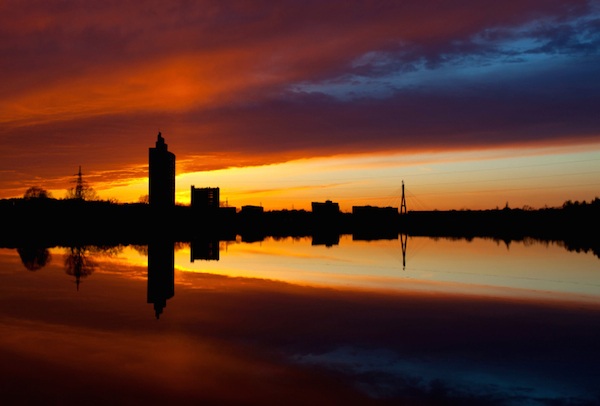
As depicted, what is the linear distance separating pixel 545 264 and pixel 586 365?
2794cm

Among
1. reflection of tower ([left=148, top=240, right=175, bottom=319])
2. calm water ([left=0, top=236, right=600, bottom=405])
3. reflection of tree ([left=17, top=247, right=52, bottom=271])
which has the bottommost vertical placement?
calm water ([left=0, top=236, right=600, bottom=405])

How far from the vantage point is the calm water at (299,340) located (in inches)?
450

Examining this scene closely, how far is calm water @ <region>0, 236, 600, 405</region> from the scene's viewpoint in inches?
450

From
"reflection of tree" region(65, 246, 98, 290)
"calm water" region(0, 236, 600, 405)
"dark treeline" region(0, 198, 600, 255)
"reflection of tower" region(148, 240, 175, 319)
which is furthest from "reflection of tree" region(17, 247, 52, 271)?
"dark treeline" region(0, 198, 600, 255)

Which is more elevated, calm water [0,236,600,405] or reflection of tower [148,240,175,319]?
reflection of tower [148,240,175,319]

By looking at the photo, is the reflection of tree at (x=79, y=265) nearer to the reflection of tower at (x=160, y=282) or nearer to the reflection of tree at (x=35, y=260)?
the reflection of tree at (x=35, y=260)

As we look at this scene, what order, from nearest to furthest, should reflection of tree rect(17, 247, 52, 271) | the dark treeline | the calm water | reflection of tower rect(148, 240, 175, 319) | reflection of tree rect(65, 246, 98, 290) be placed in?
the calm water < reflection of tower rect(148, 240, 175, 319) < reflection of tree rect(65, 246, 98, 290) < reflection of tree rect(17, 247, 52, 271) < the dark treeline

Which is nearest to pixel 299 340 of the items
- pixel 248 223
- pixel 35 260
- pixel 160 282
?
pixel 160 282

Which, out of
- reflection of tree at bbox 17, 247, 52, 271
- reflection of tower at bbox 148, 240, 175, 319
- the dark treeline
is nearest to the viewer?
reflection of tower at bbox 148, 240, 175, 319

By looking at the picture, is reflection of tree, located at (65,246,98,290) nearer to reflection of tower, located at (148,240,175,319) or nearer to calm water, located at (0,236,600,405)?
calm water, located at (0,236,600,405)

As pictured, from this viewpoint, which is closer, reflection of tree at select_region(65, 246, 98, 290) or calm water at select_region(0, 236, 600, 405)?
calm water at select_region(0, 236, 600, 405)

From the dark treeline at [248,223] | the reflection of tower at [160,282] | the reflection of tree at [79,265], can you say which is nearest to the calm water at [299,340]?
the reflection of tower at [160,282]

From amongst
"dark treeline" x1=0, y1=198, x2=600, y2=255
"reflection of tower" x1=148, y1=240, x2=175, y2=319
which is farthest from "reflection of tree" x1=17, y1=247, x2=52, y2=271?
"dark treeline" x1=0, y1=198, x2=600, y2=255

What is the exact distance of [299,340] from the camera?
15.8 m
